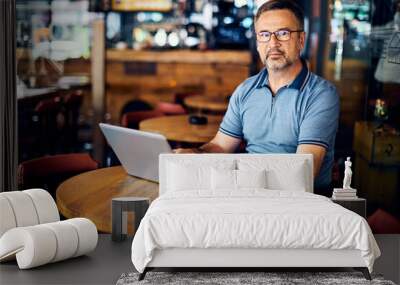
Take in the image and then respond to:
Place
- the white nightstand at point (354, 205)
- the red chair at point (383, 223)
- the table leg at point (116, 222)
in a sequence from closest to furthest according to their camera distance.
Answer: the table leg at point (116, 222)
the white nightstand at point (354, 205)
the red chair at point (383, 223)

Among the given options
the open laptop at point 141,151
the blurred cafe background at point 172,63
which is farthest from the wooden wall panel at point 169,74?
the open laptop at point 141,151

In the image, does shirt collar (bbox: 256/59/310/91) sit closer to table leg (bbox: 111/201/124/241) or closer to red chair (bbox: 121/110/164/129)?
red chair (bbox: 121/110/164/129)

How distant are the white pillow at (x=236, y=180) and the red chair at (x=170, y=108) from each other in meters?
1.23

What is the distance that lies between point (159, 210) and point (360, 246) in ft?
4.43

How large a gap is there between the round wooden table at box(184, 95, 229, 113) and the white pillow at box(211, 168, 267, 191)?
3.65ft

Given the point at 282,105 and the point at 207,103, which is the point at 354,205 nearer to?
the point at 282,105

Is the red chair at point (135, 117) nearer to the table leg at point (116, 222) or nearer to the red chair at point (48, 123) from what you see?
the red chair at point (48, 123)

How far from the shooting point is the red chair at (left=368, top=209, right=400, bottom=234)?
739 centimetres

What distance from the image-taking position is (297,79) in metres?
7.12

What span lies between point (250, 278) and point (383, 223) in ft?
7.59

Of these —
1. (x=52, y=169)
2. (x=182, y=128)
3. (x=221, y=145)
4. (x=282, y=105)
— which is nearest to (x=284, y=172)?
(x=282, y=105)

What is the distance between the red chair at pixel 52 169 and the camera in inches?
266

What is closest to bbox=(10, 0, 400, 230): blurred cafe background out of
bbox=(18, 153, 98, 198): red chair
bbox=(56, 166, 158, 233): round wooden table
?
bbox=(18, 153, 98, 198): red chair

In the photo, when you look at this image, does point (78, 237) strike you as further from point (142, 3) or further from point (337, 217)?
point (142, 3)
